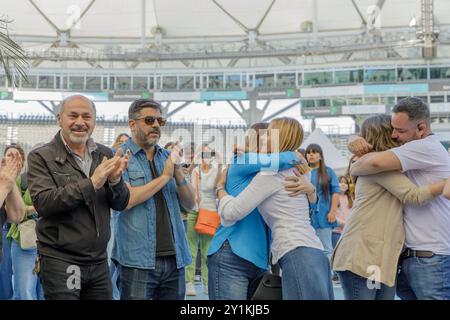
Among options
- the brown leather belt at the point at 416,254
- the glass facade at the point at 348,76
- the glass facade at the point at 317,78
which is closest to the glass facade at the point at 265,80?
the glass facade at the point at 317,78

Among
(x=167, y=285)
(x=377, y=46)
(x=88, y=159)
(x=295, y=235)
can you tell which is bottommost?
(x=167, y=285)

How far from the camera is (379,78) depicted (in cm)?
5456

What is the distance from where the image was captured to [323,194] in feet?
25.3

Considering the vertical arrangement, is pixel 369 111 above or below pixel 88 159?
above

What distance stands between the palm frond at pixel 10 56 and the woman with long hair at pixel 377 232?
2206 millimetres

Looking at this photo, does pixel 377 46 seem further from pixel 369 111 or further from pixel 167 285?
pixel 167 285

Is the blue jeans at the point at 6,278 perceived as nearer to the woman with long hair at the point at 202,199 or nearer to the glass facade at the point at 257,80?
the woman with long hair at the point at 202,199

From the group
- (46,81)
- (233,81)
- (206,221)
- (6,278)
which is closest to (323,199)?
(206,221)

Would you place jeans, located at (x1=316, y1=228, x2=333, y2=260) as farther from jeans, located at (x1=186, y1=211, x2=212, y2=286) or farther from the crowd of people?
the crowd of people

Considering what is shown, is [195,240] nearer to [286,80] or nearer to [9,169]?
[9,169]

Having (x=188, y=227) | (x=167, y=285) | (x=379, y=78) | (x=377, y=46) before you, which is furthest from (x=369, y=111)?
(x=167, y=285)

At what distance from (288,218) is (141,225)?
87cm

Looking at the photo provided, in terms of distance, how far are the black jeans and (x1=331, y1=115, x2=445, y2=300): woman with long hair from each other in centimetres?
138
